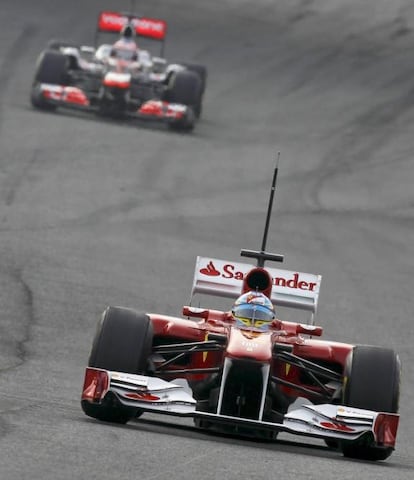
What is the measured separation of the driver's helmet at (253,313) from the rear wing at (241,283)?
81 centimetres

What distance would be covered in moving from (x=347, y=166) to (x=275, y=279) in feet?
47.0

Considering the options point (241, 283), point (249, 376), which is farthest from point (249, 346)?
point (241, 283)

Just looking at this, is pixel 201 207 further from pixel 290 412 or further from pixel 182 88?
pixel 290 412

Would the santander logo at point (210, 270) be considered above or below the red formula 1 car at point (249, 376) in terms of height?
above

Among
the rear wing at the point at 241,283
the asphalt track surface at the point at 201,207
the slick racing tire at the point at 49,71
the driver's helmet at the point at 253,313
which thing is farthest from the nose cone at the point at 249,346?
the slick racing tire at the point at 49,71

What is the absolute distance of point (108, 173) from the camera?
24688mm

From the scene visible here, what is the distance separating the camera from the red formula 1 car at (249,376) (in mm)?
11039

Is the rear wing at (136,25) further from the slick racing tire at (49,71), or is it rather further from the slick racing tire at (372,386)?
the slick racing tire at (372,386)

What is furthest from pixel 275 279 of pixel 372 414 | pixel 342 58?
pixel 342 58

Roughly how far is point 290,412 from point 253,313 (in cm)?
115

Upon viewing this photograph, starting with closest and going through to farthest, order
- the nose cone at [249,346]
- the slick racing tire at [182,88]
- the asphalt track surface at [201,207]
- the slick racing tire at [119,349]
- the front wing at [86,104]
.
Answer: the asphalt track surface at [201,207]
the nose cone at [249,346]
the slick racing tire at [119,349]
the front wing at [86,104]
the slick racing tire at [182,88]

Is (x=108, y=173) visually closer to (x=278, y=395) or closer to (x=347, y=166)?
(x=347, y=166)

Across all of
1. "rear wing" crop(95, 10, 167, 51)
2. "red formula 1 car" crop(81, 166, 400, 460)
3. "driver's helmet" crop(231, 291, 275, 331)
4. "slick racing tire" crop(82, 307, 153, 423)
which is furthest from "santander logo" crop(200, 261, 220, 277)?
"rear wing" crop(95, 10, 167, 51)

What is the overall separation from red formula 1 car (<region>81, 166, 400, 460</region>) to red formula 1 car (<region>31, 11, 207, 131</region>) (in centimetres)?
1547
